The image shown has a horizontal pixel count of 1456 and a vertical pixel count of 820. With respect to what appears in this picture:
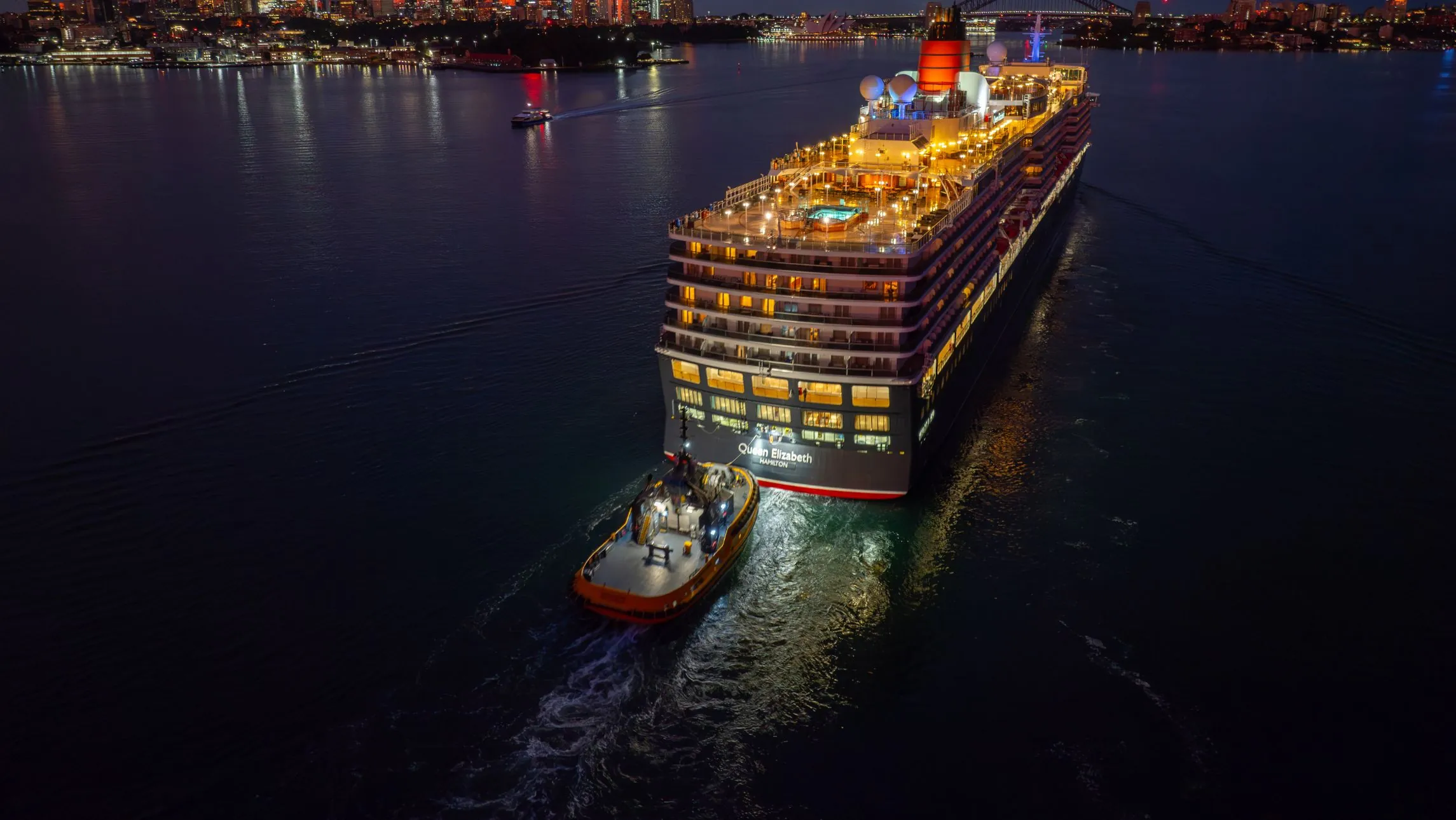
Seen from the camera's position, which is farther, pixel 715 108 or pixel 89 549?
pixel 715 108

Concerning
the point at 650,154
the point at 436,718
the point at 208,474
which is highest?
the point at 650,154

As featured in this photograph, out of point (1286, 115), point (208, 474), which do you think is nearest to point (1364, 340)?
point (208, 474)

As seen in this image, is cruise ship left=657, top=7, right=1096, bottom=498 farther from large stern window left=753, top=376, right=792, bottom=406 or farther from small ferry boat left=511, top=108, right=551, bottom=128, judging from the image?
small ferry boat left=511, top=108, right=551, bottom=128

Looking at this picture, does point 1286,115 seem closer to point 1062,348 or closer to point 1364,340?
point 1364,340

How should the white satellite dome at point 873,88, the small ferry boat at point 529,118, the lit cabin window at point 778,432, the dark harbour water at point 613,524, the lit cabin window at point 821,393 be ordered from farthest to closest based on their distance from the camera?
the small ferry boat at point 529,118 → the white satellite dome at point 873,88 → the lit cabin window at point 778,432 → the lit cabin window at point 821,393 → the dark harbour water at point 613,524

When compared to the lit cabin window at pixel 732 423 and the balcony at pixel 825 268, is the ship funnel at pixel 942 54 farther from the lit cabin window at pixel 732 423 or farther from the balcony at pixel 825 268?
the lit cabin window at pixel 732 423

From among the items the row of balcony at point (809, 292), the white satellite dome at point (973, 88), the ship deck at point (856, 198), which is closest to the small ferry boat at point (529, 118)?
the white satellite dome at point (973, 88)
